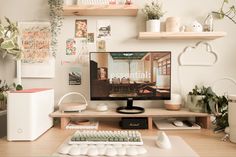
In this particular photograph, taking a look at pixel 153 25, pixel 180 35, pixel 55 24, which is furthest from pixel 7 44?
pixel 180 35

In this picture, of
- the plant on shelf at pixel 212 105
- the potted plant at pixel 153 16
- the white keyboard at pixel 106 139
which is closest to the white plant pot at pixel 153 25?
the potted plant at pixel 153 16

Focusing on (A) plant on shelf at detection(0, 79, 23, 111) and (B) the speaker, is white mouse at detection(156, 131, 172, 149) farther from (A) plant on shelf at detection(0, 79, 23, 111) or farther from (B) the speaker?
(A) plant on shelf at detection(0, 79, 23, 111)

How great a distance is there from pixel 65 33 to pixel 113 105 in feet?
2.14

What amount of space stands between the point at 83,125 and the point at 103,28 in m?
0.72

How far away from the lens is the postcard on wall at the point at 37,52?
159 centimetres

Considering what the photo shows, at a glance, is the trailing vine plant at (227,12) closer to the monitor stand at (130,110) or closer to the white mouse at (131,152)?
the monitor stand at (130,110)

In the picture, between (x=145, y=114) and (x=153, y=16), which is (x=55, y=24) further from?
(x=145, y=114)

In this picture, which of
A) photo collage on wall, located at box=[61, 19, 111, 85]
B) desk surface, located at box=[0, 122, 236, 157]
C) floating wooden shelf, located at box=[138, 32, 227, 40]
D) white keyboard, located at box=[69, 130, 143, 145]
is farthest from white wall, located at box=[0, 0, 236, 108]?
white keyboard, located at box=[69, 130, 143, 145]

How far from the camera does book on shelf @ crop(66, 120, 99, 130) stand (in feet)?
4.42

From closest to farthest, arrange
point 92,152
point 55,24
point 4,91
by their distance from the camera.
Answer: point 92,152, point 4,91, point 55,24

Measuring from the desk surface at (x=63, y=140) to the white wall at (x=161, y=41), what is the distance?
0.40 metres

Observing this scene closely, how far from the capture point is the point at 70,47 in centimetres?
159

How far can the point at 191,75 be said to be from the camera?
62.8 inches

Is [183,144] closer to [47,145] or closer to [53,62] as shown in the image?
[47,145]
